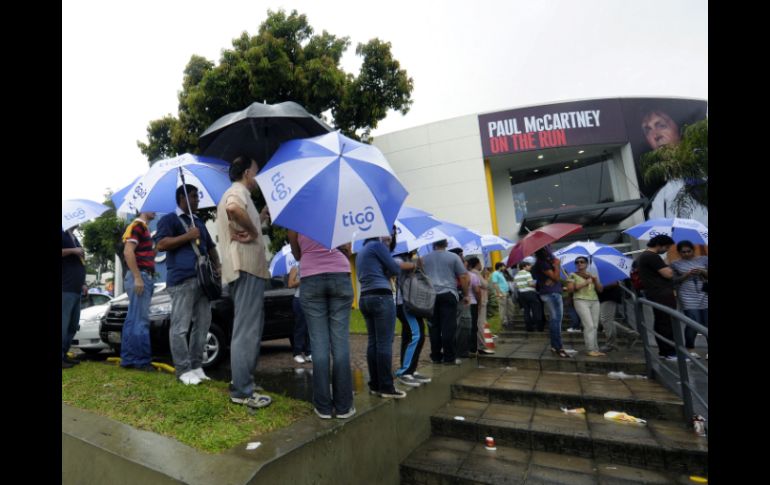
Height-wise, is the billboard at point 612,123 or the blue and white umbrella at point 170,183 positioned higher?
the billboard at point 612,123

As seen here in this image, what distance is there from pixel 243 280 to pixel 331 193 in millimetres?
1078

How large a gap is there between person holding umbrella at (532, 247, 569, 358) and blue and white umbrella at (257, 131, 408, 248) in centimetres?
464

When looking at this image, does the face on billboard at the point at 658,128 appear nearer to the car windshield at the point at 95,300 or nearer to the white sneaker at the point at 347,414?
the white sneaker at the point at 347,414

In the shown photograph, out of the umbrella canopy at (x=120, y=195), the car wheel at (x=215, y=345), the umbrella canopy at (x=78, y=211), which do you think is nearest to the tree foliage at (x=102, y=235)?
the umbrella canopy at (x=78, y=211)

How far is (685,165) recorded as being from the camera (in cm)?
1467

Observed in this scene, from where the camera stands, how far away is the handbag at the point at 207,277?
12.0 feet

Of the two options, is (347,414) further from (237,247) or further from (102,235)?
(102,235)

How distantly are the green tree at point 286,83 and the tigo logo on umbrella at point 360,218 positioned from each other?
1149cm

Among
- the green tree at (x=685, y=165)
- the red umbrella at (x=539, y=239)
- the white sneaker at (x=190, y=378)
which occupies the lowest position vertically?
the white sneaker at (x=190, y=378)

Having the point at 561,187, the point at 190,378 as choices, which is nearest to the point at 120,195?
the point at 190,378

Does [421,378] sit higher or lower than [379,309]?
lower
